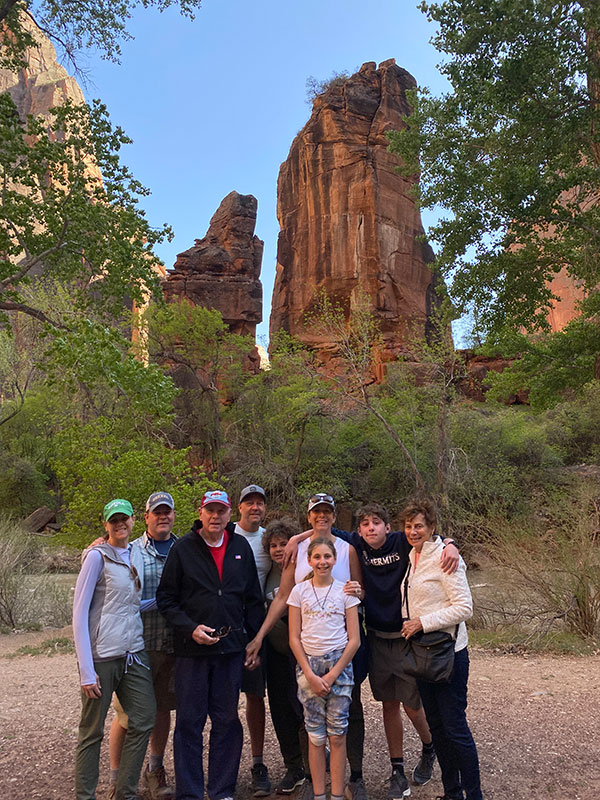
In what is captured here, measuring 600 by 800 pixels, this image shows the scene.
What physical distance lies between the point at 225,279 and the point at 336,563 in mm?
33977

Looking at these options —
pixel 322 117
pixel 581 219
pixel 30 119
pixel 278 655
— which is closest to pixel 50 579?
pixel 30 119

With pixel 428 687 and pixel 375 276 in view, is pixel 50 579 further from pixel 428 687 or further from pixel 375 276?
pixel 375 276

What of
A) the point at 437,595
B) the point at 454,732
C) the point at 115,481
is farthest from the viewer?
the point at 115,481

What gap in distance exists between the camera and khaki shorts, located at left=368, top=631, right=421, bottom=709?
3.82m

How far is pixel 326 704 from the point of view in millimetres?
3584

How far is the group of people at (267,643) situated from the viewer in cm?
358

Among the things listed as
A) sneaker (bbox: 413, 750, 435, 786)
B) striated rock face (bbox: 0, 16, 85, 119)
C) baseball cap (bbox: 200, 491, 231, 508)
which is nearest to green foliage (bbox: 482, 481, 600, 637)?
sneaker (bbox: 413, 750, 435, 786)

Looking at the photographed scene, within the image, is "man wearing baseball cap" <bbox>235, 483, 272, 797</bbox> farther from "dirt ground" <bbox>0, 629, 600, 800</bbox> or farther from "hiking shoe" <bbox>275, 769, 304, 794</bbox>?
"dirt ground" <bbox>0, 629, 600, 800</bbox>

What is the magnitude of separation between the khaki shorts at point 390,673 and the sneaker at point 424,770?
56 centimetres

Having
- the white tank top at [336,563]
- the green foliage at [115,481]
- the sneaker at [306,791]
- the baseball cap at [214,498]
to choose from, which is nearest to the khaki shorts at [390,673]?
the white tank top at [336,563]

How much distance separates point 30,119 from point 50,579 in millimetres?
11533

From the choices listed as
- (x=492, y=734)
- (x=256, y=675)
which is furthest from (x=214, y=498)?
(x=492, y=734)

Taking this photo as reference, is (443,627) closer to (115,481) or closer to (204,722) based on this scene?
(204,722)

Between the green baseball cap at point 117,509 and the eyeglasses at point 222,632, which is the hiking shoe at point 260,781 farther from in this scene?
the green baseball cap at point 117,509
